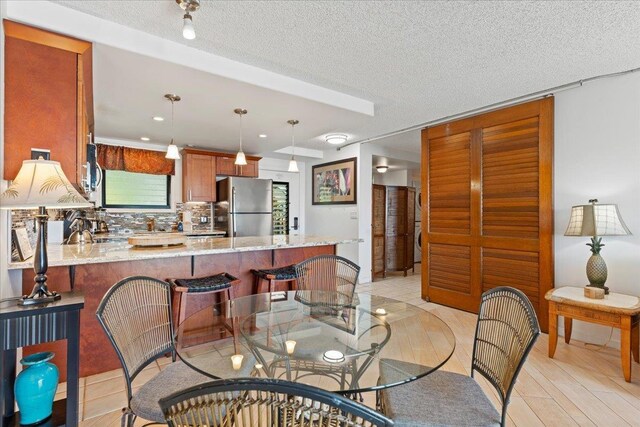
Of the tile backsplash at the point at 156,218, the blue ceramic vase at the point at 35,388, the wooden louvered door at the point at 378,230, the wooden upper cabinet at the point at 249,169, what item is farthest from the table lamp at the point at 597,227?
the tile backsplash at the point at 156,218

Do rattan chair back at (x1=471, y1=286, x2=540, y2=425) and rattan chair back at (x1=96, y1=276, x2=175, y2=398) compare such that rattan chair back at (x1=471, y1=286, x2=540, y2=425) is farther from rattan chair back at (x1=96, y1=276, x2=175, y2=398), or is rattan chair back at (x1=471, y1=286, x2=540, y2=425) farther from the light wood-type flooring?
rattan chair back at (x1=96, y1=276, x2=175, y2=398)

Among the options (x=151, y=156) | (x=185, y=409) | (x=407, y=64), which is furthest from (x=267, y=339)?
(x=151, y=156)

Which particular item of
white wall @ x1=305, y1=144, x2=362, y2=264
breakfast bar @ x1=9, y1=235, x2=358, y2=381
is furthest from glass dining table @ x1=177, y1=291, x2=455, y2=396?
white wall @ x1=305, y1=144, x2=362, y2=264

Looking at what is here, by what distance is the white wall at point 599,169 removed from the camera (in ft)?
9.02

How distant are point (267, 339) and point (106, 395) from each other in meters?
1.41

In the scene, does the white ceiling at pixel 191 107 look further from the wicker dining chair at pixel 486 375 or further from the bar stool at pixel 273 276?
the wicker dining chair at pixel 486 375

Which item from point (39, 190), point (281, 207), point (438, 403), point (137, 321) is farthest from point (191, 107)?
point (281, 207)

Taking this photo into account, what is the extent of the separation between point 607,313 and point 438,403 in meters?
1.99

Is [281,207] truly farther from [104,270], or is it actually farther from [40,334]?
[40,334]

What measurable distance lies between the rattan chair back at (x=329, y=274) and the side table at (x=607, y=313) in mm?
Result: 1713

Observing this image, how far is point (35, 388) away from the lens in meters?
1.50

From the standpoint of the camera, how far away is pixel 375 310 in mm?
2041

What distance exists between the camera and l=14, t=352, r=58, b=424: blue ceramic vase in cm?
148

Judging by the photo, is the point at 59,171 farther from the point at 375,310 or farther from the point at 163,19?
the point at 375,310
